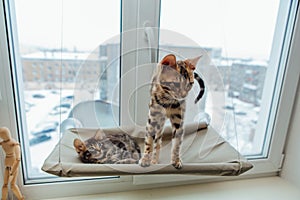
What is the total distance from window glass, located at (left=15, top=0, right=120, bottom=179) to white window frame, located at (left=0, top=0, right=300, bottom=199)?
43 millimetres

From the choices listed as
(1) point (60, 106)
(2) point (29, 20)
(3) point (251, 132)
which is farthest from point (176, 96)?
(3) point (251, 132)

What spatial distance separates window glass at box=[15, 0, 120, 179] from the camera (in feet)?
2.77

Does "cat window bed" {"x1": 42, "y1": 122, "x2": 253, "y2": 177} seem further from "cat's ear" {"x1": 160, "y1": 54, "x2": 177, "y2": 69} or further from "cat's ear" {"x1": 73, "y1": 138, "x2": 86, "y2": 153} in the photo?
"cat's ear" {"x1": 160, "y1": 54, "x2": 177, "y2": 69}

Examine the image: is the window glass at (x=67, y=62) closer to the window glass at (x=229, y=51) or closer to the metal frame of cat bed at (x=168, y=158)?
the metal frame of cat bed at (x=168, y=158)

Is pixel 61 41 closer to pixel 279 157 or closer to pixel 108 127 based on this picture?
pixel 108 127

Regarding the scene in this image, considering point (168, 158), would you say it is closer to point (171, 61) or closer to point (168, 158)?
point (168, 158)

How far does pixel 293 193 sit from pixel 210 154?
0.50 meters

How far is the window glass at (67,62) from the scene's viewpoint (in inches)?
33.3

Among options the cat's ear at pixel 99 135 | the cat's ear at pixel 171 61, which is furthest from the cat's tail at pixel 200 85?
the cat's ear at pixel 99 135

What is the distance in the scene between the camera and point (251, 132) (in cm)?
123

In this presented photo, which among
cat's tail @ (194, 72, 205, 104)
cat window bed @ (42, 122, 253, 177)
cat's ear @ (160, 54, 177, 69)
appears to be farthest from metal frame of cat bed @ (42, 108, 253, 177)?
cat's ear @ (160, 54, 177, 69)

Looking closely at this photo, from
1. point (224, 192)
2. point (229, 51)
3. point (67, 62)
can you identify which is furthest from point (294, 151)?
point (67, 62)

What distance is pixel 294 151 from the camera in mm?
1133

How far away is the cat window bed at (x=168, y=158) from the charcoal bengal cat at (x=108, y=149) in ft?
0.07
